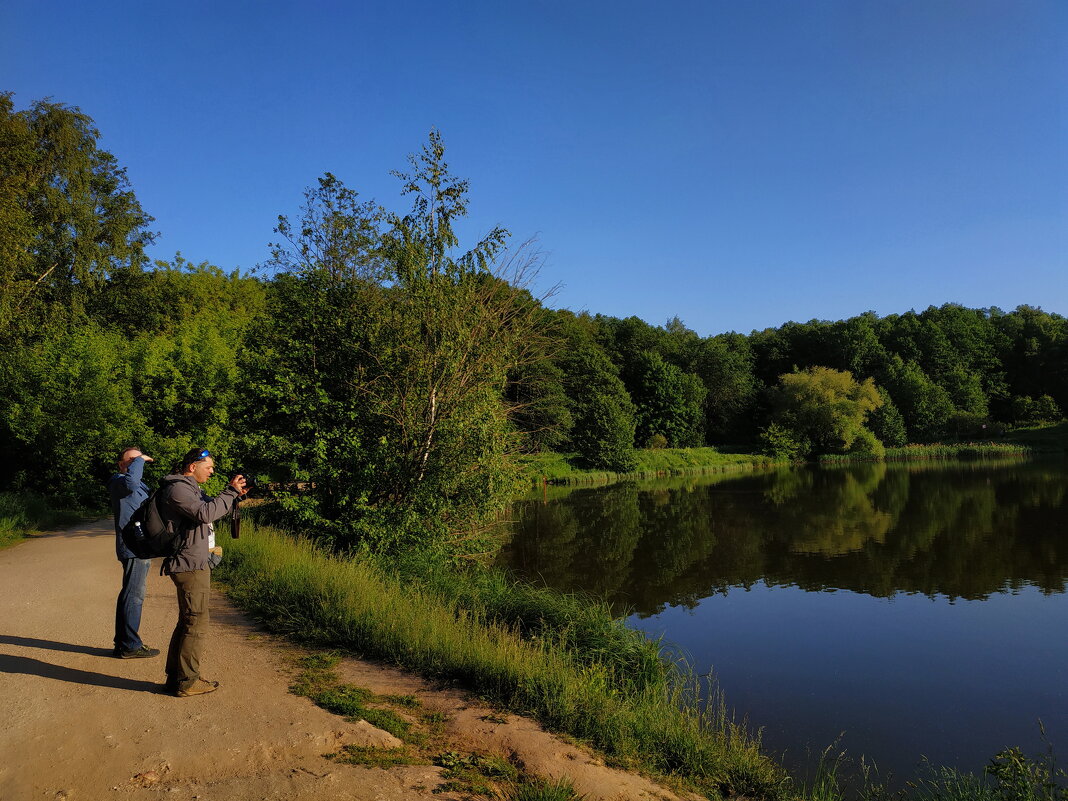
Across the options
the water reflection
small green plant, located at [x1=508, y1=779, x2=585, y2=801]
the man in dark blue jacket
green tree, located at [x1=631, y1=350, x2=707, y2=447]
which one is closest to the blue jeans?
the man in dark blue jacket

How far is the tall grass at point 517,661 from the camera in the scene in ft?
16.9

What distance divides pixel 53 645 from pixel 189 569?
2555 mm

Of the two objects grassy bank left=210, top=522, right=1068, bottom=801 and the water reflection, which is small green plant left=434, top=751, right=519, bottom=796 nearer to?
grassy bank left=210, top=522, right=1068, bottom=801

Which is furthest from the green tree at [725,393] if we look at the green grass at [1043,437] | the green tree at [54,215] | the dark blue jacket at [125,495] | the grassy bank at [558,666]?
the dark blue jacket at [125,495]

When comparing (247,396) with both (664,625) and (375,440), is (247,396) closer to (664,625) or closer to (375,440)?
(375,440)

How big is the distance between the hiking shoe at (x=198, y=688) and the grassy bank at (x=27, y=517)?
10133 millimetres

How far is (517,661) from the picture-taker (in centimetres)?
586

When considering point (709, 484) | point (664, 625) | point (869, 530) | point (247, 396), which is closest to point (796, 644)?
point (664, 625)

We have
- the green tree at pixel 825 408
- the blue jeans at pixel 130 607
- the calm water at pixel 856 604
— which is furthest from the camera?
the green tree at pixel 825 408

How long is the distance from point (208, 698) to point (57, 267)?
24.2m

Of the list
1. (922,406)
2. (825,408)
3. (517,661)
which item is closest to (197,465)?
(517,661)

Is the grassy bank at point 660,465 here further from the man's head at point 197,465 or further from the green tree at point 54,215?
the man's head at point 197,465

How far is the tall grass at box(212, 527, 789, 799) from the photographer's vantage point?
5148mm

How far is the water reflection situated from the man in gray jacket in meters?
8.74
